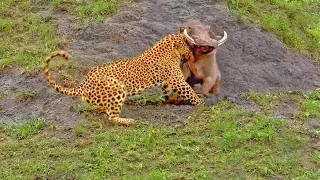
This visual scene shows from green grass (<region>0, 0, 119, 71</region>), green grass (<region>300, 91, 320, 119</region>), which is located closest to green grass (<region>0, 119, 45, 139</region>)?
green grass (<region>0, 0, 119, 71</region>)

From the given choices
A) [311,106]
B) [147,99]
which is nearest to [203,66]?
[147,99]

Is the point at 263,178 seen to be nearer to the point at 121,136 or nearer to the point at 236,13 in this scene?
the point at 121,136

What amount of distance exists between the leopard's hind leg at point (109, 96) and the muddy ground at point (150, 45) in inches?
7.6

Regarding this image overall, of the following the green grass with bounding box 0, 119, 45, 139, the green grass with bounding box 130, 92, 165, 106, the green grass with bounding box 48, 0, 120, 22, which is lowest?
the green grass with bounding box 130, 92, 165, 106

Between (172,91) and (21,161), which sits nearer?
(21,161)

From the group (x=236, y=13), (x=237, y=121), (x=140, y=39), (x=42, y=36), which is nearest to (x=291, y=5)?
(x=236, y=13)

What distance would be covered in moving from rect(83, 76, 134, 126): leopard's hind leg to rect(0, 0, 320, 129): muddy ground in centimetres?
19

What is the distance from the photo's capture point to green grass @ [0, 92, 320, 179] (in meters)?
7.64

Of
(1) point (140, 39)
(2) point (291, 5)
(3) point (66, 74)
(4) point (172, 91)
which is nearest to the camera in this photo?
(4) point (172, 91)

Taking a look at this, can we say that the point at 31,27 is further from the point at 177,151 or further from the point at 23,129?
the point at 177,151

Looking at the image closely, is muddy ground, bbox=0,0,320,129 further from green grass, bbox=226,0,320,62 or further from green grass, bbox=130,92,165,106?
green grass, bbox=226,0,320,62

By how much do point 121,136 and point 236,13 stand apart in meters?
4.69

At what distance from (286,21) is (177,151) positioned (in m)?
5.50

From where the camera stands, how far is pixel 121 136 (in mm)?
8406
